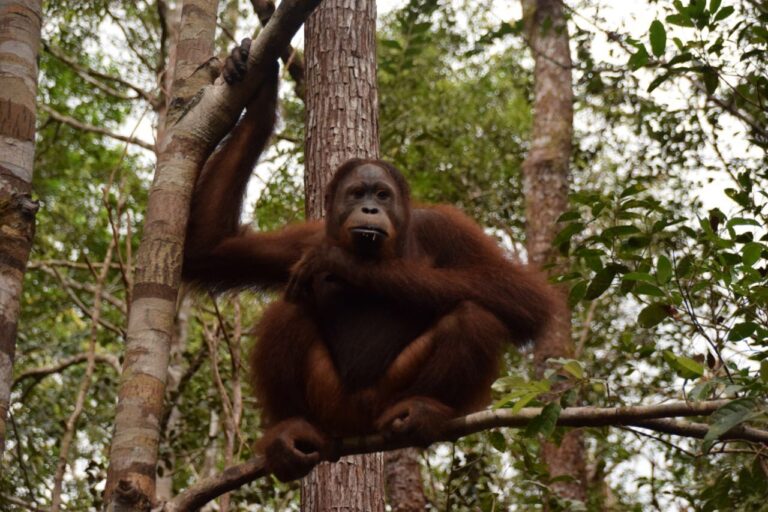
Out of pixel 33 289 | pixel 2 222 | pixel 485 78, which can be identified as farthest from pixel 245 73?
pixel 485 78

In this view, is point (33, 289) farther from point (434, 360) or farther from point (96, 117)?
point (434, 360)

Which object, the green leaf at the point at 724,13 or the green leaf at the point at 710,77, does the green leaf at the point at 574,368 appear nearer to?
the green leaf at the point at 724,13

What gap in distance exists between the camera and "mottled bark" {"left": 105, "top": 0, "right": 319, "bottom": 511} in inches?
123

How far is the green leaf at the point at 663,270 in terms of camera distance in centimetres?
357

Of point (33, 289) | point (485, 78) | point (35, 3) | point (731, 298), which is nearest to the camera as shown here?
point (35, 3)

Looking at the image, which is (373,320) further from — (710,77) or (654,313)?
(710,77)

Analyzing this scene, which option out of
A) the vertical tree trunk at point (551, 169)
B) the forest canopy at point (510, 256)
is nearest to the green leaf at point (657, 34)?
the forest canopy at point (510, 256)

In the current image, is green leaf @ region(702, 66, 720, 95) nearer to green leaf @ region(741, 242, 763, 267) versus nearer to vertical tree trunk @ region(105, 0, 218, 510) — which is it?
green leaf @ region(741, 242, 763, 267)

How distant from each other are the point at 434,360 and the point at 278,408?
2.57ft

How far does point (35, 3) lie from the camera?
11.8 ft

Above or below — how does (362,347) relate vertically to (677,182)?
below

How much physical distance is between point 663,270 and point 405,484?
18.0 ft

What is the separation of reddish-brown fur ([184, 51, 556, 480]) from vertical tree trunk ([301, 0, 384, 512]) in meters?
0.52

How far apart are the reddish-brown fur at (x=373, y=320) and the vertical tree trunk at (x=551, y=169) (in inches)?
139
